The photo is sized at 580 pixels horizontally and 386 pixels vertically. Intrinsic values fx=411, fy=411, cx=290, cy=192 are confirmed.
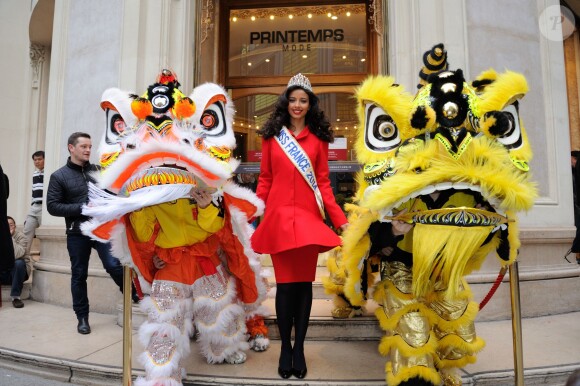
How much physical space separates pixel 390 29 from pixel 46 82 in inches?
312

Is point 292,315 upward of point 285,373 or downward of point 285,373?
upward

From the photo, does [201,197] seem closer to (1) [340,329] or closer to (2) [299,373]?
(2) [299,373]

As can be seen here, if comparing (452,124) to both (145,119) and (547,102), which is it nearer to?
(145,119)

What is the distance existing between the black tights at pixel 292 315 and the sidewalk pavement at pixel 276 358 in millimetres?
144

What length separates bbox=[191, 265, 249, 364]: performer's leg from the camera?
2955mm

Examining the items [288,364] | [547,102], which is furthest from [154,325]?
[547,102]

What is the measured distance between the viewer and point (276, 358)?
3387 mm

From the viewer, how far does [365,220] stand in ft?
8.89

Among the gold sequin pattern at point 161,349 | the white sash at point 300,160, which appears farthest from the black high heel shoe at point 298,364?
the white sash at point 300,160

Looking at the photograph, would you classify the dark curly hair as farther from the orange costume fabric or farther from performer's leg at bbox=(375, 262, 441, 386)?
performer's leg at bbox=(375, 262, 441, 386)

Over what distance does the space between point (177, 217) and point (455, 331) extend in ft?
6.56

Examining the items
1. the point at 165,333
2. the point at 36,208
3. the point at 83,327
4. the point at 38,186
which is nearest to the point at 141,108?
the point at 165,333

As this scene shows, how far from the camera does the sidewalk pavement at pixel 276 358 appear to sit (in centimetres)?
302

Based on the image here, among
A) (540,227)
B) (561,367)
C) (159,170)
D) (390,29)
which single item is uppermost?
(390,29)
